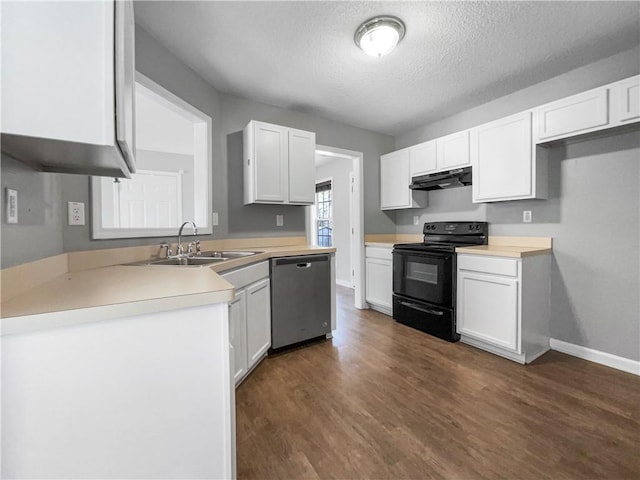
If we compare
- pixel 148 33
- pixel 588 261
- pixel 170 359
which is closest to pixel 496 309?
pixel 588 261

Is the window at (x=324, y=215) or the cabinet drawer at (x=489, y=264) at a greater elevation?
the window at (x=324, y=215)

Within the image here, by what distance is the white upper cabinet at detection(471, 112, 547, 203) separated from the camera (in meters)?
2.40

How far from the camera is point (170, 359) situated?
0.83m

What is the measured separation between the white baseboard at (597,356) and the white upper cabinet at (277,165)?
267cm

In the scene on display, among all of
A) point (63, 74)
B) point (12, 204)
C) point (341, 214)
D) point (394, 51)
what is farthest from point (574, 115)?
point (341, 214)

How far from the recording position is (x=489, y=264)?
241 cm

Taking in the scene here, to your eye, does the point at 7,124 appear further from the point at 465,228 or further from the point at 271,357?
the point at 465,228

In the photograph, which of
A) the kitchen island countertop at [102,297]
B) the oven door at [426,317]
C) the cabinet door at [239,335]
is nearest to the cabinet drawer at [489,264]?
the oven door at [426,317]

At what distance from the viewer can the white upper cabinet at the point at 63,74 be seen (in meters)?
0.65

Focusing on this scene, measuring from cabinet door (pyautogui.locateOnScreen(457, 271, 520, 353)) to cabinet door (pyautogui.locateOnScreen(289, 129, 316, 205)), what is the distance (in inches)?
68.0

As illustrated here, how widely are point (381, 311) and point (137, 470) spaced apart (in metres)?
3.14

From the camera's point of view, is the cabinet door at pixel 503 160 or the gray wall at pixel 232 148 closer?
the gray wall at pixel 232 148

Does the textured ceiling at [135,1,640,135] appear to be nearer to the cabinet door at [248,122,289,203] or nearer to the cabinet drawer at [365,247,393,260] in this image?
the cabinet door at [248,122,289,203]

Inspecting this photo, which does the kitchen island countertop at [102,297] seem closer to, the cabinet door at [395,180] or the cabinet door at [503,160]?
the cabinet door at [503,160]
